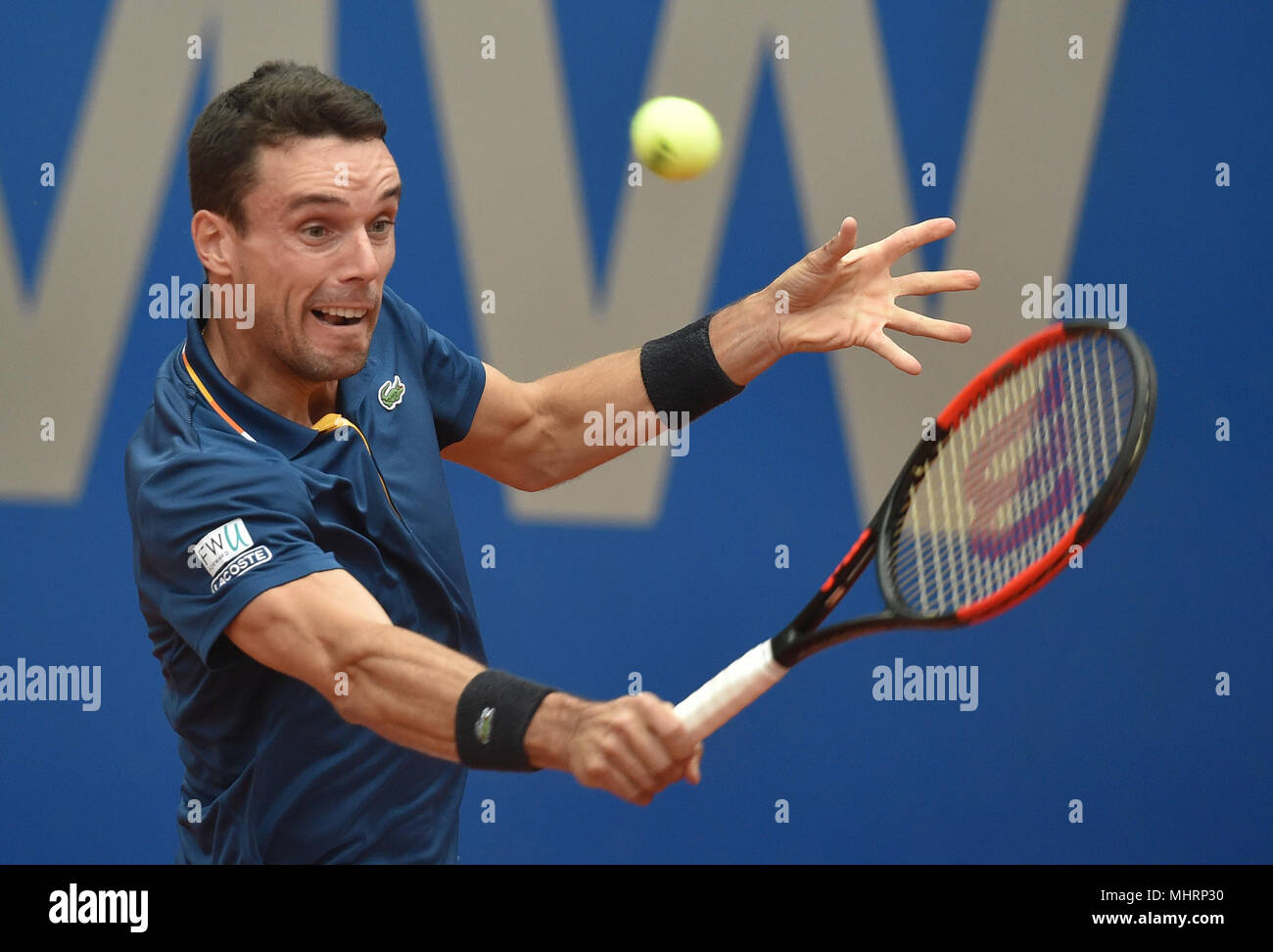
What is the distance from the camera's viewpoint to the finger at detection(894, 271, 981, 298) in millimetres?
2641

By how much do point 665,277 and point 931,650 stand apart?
121cm

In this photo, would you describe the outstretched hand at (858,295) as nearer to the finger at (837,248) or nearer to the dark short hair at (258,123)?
the finger at (837,248)

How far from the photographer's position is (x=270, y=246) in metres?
2.49

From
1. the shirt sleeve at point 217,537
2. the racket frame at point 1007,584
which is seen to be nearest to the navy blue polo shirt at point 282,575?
the shirt sleeve at point 217,537

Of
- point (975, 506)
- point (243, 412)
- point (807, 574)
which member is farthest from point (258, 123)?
point (807, 574)

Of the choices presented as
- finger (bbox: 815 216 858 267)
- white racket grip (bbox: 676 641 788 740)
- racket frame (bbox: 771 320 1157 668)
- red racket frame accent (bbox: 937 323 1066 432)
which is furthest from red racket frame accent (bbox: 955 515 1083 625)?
finger (bbox: 815 216 858 267)

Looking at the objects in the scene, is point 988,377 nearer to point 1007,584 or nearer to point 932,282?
point 932,282

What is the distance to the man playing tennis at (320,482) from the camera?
85.0 inches

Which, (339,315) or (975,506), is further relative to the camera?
(975,506)

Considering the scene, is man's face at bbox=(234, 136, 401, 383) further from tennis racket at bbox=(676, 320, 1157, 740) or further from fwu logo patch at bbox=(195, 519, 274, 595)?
tennis racket at bbox=(676, 320, 1157, 740)

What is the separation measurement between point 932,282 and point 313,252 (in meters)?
1.06

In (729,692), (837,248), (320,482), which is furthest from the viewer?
A: (837,248)

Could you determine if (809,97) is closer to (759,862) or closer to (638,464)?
(638,464)

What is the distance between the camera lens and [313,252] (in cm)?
250
